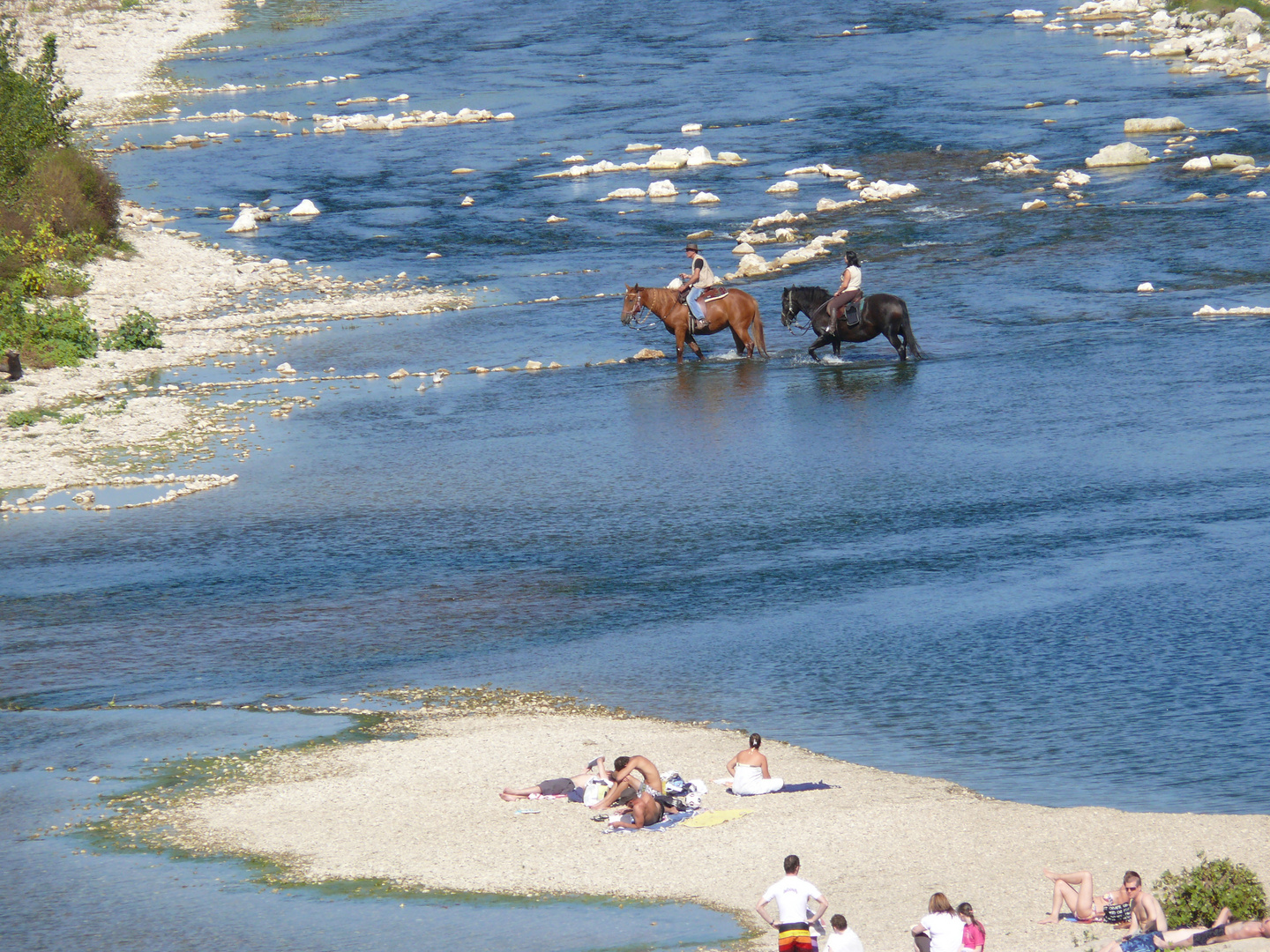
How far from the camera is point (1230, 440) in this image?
32125 millimetres

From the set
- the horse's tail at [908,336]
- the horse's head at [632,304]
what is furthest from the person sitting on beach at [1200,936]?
the horse's head at [632,304]

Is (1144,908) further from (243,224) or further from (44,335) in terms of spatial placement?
(243,224)

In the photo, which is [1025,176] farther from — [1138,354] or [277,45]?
[277,45]

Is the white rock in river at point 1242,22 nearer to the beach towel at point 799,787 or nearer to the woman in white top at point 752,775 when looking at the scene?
the beach towel at point 799,787

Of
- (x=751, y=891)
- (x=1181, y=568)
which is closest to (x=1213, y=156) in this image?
(x=1181, y=568)

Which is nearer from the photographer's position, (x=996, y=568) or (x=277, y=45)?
(x=996, y=568)

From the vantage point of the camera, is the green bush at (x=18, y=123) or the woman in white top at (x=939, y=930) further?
the green bush at (x=18, y=123)

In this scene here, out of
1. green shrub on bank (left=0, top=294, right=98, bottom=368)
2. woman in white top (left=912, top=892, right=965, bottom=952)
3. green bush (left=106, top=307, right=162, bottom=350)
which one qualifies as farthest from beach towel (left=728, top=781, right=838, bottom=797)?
green bush (left=106, top=307, right=162, bottom=350)

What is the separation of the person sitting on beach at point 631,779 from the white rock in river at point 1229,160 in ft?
154

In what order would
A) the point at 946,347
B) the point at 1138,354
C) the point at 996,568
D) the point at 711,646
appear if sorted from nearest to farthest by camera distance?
the point at 711,646, the point at 996,568, the point at 1138,354, the point at 946,347

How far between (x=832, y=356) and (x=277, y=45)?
91184 millimetres

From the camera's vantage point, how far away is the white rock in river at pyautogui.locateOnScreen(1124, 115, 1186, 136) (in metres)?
64.9

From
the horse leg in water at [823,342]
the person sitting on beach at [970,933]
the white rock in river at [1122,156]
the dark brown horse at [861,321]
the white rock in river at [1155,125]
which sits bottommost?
the person sitting on beach at [970,933]

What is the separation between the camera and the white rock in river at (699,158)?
7069cm
